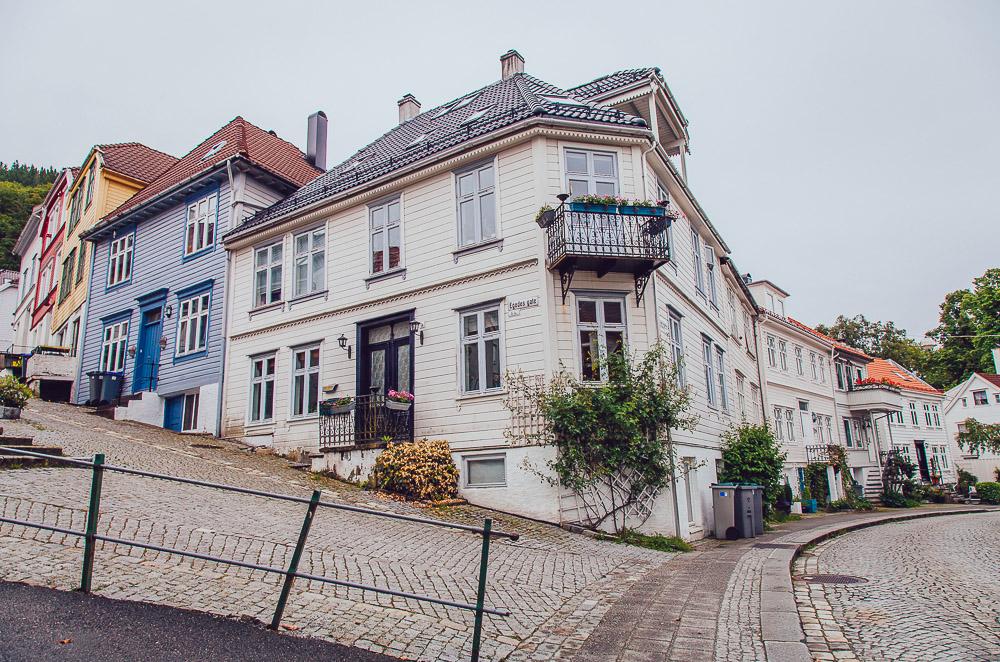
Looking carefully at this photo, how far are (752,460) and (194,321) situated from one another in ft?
53.7

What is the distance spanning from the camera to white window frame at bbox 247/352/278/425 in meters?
18.0

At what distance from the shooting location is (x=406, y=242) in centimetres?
1602

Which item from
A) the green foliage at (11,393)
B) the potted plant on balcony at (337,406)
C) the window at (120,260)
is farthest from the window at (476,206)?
the window at (120,260)

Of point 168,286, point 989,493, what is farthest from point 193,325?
point 989,493

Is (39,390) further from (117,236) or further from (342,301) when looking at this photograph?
(342,301)

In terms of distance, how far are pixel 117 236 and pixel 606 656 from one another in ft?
81.6

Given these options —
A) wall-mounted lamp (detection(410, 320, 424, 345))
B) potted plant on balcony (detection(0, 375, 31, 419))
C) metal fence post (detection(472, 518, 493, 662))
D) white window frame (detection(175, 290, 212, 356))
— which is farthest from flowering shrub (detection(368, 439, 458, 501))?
white window frame (detection(175, 290, 212, 356))

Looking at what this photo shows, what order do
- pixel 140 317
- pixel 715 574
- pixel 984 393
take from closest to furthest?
pixel 715 574 < pixel 140 317 < pixel 984 393

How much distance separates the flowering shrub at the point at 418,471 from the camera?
43.1 ft

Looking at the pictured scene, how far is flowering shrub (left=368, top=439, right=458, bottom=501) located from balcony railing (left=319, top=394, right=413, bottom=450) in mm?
804

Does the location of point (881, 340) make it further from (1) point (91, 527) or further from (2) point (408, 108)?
(1) point (91, 527)

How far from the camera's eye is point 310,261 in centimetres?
1814

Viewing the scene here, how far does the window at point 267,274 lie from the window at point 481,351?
6.85 metres

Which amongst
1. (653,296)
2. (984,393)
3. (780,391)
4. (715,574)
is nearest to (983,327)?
(984,393)
